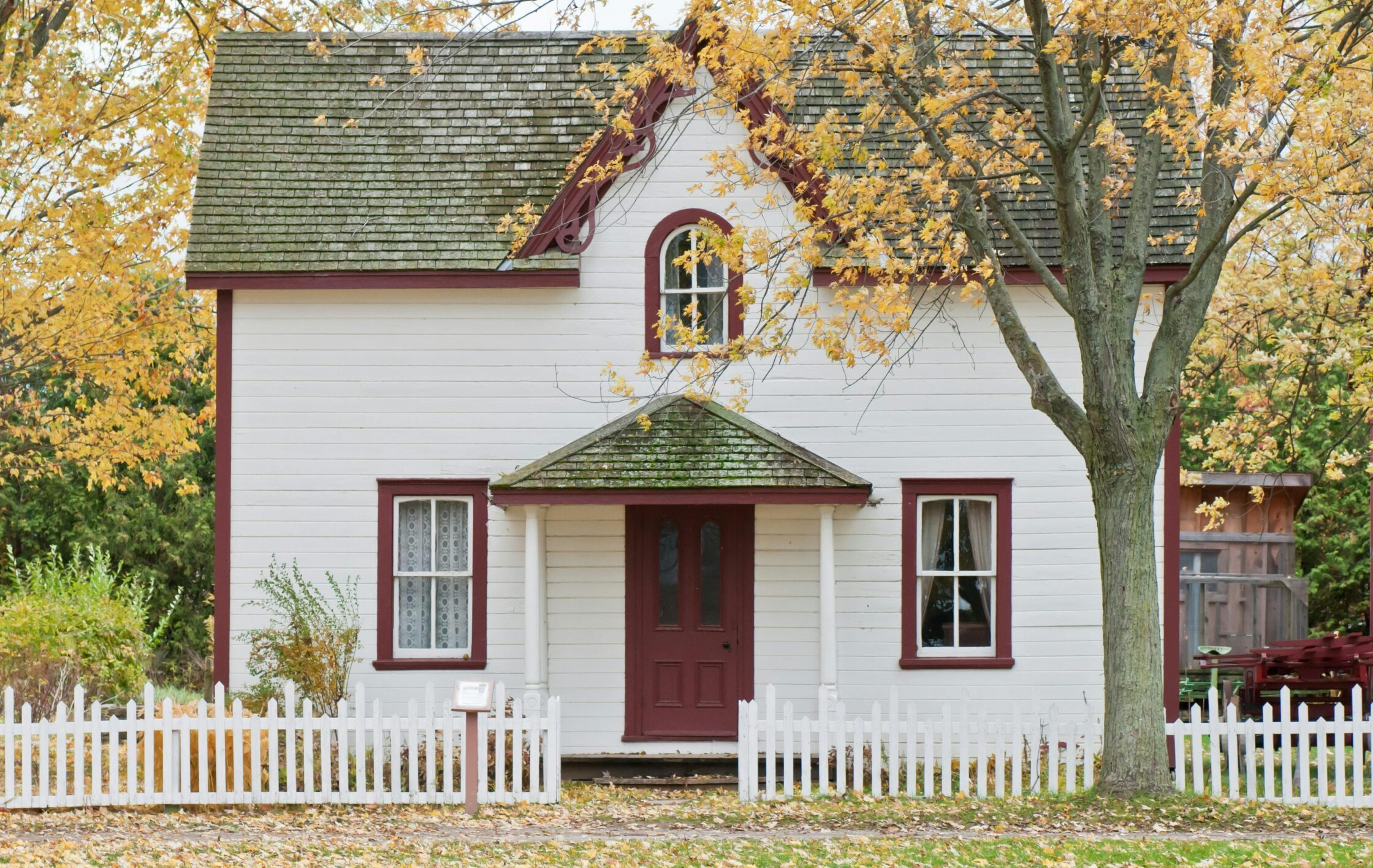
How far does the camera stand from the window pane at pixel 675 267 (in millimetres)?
15453

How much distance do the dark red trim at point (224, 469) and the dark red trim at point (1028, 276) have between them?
20.0 ft

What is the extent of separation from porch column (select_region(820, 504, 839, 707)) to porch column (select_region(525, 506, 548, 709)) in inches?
108

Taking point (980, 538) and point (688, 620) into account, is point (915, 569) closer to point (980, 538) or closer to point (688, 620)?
point (980, 538)

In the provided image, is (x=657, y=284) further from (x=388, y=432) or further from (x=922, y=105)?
(x=922, y=105)

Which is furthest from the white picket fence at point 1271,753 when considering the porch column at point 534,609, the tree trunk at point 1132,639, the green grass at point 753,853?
the porch column at point 534,609

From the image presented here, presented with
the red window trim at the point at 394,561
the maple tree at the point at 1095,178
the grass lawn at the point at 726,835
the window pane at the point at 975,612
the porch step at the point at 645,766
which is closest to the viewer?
the grass lawn at the point at 726,835

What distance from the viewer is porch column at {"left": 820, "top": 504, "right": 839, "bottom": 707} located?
47.1ft

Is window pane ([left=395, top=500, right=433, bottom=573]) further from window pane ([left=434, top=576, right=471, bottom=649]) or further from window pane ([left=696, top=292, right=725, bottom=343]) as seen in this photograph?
window pane ([left=696, top=292, right=725, bottom=343])

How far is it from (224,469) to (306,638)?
207cm

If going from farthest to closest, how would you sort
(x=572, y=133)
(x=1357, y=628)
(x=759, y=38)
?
1. (x=1357, y=628)
2. (x=572, y=133)
3. (x=759, y=38)

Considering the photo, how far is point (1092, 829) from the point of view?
1095 centimetres

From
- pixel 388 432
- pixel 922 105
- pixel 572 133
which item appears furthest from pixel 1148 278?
pixel 388 432

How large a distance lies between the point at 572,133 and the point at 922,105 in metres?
5.52

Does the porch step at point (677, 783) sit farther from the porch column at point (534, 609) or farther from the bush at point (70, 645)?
the bush at point (70, 645)
